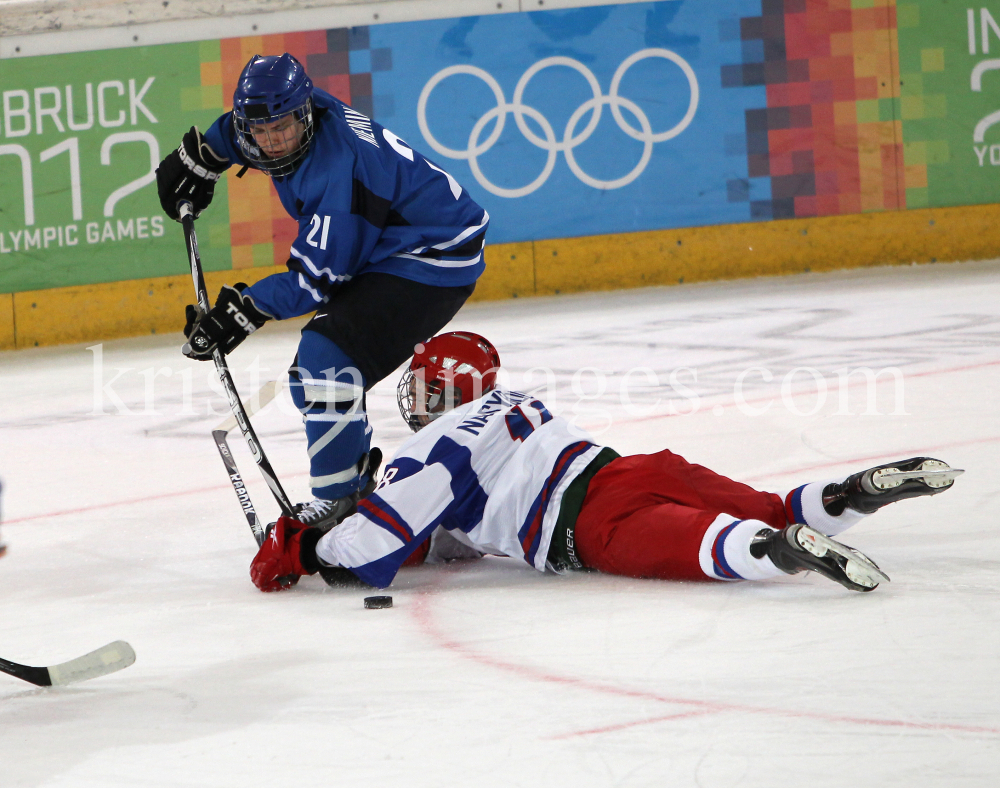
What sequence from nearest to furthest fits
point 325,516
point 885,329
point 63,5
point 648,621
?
point 648,621 < point 325,516 < point 885,329 < point 63,5

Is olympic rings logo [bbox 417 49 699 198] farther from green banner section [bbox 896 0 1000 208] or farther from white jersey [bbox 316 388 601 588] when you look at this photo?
white jersey [bbox 316 388 601 588]

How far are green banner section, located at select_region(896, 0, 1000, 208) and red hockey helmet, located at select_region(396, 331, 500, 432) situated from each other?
22.1ft

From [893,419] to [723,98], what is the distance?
16.2ft

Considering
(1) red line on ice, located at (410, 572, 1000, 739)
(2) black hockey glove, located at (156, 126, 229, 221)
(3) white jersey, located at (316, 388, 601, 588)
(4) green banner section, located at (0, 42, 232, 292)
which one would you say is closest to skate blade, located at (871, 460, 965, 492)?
(3) white jersey, located at (316, 388, 601, 588)

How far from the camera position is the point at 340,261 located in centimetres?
313

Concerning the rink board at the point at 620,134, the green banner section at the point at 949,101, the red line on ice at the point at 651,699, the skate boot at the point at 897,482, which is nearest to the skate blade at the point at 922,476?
the skate boot at the point at 897,482

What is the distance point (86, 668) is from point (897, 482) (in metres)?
1.60

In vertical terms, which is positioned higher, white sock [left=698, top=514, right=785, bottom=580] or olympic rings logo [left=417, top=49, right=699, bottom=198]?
olympic rings logo [left=417, top=49, right=699, bottom=198]

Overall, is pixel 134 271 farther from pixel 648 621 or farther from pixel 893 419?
pixel 648 621

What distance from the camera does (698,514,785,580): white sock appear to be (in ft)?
8.28

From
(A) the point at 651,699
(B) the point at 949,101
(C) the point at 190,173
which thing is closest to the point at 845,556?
(A) the point at 651,699

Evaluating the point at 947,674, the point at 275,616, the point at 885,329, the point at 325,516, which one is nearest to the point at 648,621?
the point at 947,674

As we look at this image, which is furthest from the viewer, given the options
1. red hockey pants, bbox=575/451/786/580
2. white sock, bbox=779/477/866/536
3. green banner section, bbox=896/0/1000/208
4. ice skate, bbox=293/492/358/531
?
green banner section, bbox=896/0/1000/208

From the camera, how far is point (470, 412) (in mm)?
2873
